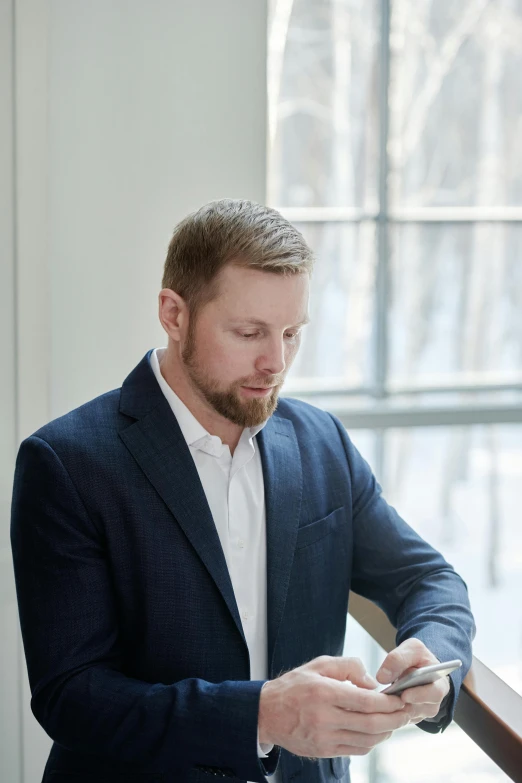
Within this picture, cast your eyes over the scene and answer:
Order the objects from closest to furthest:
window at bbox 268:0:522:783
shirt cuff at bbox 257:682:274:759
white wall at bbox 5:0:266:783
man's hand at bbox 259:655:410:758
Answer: man's hand at bbox 259:655:410:758 < shirt cuff at bbox 257:682:274:759 < white wall at bbox 5:0:266:783 < window at bbox 268:0:522:783

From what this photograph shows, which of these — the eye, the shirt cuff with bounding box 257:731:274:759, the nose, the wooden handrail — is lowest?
the shirt cuff with bounding box 257:731:274:759

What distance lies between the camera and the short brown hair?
1.44 meters

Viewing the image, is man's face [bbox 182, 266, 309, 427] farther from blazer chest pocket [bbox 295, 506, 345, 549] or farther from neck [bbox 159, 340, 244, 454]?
blazer chest pocket [bbox 295, 506, 345, 549]

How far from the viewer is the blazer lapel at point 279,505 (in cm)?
149

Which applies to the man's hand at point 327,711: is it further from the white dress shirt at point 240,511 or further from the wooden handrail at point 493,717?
the white dress shirt at point 240,511

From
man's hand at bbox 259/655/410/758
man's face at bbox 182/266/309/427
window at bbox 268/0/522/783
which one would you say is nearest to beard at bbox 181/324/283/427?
man's face at bbox 182/266/309/427

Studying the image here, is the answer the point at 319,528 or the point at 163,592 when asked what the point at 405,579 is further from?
the point at 163,592

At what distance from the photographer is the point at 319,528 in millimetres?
1591

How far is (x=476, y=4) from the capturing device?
11.3 feet

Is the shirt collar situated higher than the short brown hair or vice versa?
the short brown hair

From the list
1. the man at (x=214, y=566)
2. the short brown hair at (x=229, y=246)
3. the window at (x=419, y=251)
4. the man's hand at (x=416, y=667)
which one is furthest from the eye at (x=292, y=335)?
the window at (x=419, y=251)

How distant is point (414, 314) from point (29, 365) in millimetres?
1842

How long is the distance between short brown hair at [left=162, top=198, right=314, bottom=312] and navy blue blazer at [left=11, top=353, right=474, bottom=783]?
19cm

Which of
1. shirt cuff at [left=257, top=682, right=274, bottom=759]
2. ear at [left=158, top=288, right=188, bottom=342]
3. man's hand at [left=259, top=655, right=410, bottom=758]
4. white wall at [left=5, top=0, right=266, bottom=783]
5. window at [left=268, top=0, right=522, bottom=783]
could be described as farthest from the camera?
window at [left=268, top=0, right=522, bottom=783]
